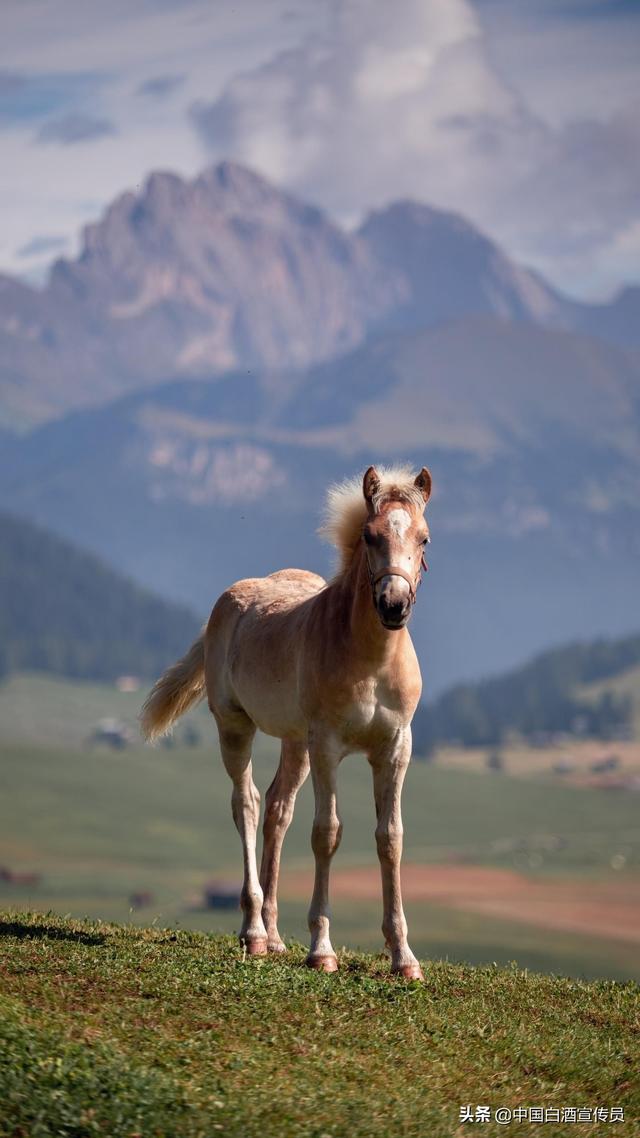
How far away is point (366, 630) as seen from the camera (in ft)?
45.6

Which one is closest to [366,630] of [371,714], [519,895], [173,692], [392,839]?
[371,714]

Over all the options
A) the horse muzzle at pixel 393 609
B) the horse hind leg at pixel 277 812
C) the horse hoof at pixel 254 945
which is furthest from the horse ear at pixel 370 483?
the horse hoof at pixel 254 945

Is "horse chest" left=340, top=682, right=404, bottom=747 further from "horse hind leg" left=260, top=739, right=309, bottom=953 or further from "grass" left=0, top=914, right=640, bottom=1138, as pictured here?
"horse hind leg" left=260, top=739, right=309, bottom=953

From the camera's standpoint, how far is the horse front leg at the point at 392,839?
46.7 feet

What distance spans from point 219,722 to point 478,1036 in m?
5.57

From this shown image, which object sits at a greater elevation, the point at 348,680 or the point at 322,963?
the point at 348,680

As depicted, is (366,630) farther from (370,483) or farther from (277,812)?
(277,812)

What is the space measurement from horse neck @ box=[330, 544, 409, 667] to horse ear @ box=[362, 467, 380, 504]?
0.53 metres

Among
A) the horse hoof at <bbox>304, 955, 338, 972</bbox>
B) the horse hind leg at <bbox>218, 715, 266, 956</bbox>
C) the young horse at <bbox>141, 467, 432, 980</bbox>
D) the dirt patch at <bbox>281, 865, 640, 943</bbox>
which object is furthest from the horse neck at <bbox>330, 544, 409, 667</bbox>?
the dirt patch at <bbox>281, 865, 640, 943</bbox>

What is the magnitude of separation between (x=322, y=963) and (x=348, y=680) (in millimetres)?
2651

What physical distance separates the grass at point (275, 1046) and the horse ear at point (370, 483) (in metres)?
4.24

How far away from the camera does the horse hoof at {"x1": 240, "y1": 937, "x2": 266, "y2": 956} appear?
15641 mm

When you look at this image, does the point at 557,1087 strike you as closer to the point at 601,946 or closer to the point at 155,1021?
the point at 155,1021

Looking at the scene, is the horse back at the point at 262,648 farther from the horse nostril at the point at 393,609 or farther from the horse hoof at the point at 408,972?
the horse hoof at the point at 408,972
